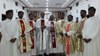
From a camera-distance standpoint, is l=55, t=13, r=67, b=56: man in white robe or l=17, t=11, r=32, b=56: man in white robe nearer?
l=17, t=11, r=32, b=56: man in white robe

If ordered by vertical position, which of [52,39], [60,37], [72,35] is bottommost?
[52,39]

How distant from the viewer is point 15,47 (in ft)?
17.1

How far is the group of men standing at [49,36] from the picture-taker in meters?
4.71

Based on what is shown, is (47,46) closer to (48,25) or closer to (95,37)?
(48,25)

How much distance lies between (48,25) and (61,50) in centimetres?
111

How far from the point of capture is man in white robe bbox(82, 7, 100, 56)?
15.3ft

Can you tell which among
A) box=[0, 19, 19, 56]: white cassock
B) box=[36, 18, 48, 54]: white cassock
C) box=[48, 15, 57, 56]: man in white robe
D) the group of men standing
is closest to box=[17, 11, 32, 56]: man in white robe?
the group of men standing

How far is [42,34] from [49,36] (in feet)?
1.47

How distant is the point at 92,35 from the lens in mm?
4664

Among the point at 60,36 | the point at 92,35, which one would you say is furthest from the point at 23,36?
the point at 60,36

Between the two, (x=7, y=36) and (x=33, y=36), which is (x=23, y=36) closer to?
(x=7, y=36)

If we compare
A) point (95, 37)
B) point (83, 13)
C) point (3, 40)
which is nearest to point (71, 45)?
point (83, 13)

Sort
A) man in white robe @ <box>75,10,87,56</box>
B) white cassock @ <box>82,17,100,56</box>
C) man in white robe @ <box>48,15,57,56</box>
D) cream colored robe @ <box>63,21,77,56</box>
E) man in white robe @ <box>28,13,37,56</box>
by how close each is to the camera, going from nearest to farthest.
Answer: white cassock @ <box>82,17,100,56</box> → man in white robe @ <box>75,10,87,56</box> → cream colored robe @ <box>63,21,77,56</box> → man in white robe @ <box>28,13,37,56</box> → man in white robe @ <box>48,15,57,56</box>

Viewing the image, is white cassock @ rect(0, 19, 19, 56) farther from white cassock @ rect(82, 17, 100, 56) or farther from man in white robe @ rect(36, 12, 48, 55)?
man in white robe @ rect(36, 12, 48, 55)
